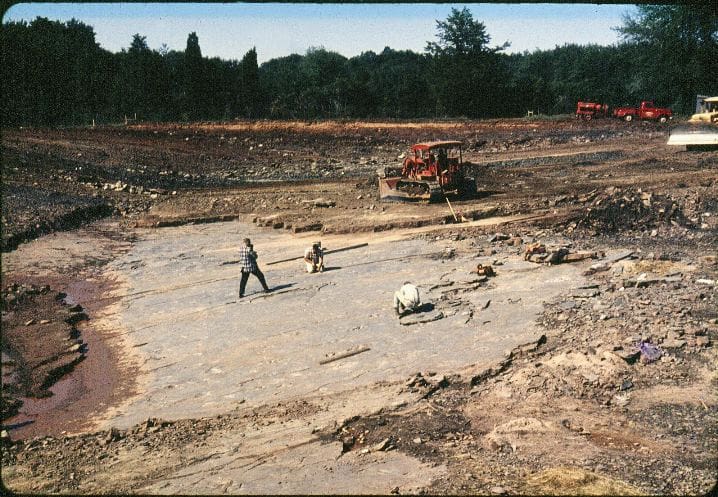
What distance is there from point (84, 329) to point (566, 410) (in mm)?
10530

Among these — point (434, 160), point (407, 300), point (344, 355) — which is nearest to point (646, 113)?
point (434, 160)

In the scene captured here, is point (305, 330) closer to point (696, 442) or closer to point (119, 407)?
point (119, 407)

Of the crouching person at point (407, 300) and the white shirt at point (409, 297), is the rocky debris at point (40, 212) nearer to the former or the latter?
the crouching person at point (407, 300)

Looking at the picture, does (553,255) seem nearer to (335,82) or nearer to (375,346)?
(375,346)

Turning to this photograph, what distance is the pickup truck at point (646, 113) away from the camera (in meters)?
44.4

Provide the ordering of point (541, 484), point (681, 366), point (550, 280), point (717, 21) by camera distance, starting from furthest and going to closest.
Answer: point (717, 21) → point (550, 280) → point (681, 366) → point (541, 484)

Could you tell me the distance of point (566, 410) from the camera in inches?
369

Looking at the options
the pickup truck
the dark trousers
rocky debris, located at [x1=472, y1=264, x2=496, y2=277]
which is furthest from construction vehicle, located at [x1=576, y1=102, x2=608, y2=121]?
the dark trousers

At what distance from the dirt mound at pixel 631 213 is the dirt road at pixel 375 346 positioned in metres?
0.09

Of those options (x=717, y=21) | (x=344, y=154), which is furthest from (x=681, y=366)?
(x=717, y=21)

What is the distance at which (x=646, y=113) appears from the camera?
44750 millimetres

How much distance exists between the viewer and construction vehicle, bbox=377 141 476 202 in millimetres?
24953

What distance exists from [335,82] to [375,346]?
54711 millimetres

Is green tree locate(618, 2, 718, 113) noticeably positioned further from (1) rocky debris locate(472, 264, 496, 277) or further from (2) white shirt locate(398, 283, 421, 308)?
(2) white shirt locate(398, 283, 421, 308)
